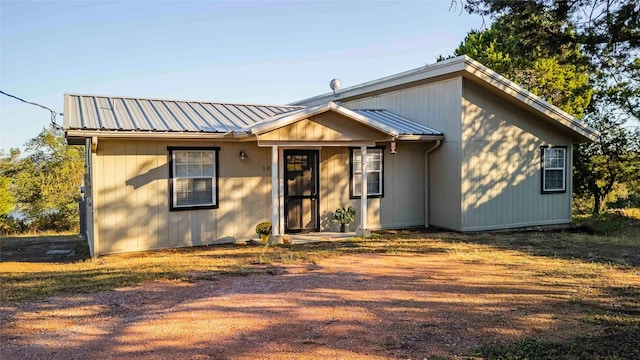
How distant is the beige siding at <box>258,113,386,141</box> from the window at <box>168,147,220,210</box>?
1.46 metres

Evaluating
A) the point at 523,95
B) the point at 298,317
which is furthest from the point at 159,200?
the point at 523,95

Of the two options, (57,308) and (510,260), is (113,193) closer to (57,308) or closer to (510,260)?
(57,308)

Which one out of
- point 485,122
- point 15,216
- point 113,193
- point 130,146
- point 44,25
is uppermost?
point 44,25

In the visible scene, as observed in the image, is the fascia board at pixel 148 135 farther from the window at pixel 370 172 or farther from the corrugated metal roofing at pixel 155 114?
the window at pixel 370 172

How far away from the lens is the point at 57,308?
5387 millimetres

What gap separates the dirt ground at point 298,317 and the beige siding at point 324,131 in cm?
349

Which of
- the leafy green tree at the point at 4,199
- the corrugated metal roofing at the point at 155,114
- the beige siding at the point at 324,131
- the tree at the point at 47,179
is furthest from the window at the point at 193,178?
the tree at the point at 47,179

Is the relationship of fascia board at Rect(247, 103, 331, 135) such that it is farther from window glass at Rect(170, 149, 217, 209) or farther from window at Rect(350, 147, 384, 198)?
window at Rect(350, 147, 384, 198)

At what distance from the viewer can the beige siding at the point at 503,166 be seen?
38.3 ft

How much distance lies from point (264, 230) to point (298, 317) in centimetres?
499

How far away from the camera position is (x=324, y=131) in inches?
397

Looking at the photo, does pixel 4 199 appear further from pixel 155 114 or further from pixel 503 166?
pixel 503 166

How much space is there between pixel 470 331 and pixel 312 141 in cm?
613

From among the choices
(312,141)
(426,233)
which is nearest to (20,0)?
(312,141)
